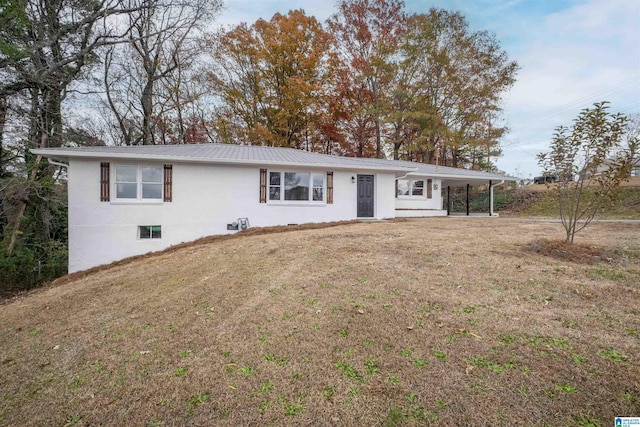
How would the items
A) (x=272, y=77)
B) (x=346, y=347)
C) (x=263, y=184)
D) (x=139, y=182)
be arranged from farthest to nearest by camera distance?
(x=272, y=77) < (x=263, y=184) < (x=139, y=182) < (x=346, y=347)

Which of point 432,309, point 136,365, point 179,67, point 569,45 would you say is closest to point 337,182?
point 432,309

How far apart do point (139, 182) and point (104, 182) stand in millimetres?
972

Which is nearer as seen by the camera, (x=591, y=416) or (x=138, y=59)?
(x=591, y=416)

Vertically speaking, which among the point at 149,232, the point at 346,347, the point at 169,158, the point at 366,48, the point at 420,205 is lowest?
the point at 346,347

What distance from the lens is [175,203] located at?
34.1ft

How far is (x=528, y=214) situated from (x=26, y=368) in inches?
904

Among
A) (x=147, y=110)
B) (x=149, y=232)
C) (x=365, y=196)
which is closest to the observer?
(x=149, y=232)

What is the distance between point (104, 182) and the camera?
9.68 m

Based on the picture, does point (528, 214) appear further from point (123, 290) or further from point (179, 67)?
point (179, 67)

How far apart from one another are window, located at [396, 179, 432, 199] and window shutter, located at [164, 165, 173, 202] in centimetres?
1060

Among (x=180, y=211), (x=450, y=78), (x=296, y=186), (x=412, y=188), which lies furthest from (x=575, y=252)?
(x=450, y=78)

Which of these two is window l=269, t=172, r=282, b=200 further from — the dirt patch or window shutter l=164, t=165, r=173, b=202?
the dirt patch

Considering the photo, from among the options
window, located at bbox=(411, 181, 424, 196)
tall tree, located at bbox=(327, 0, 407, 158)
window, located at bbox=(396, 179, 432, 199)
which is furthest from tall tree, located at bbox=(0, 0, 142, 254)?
window, located at bbox=(411, 181, 424, 196)

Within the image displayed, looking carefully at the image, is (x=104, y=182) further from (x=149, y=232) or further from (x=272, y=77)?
(x=272, y=77)
